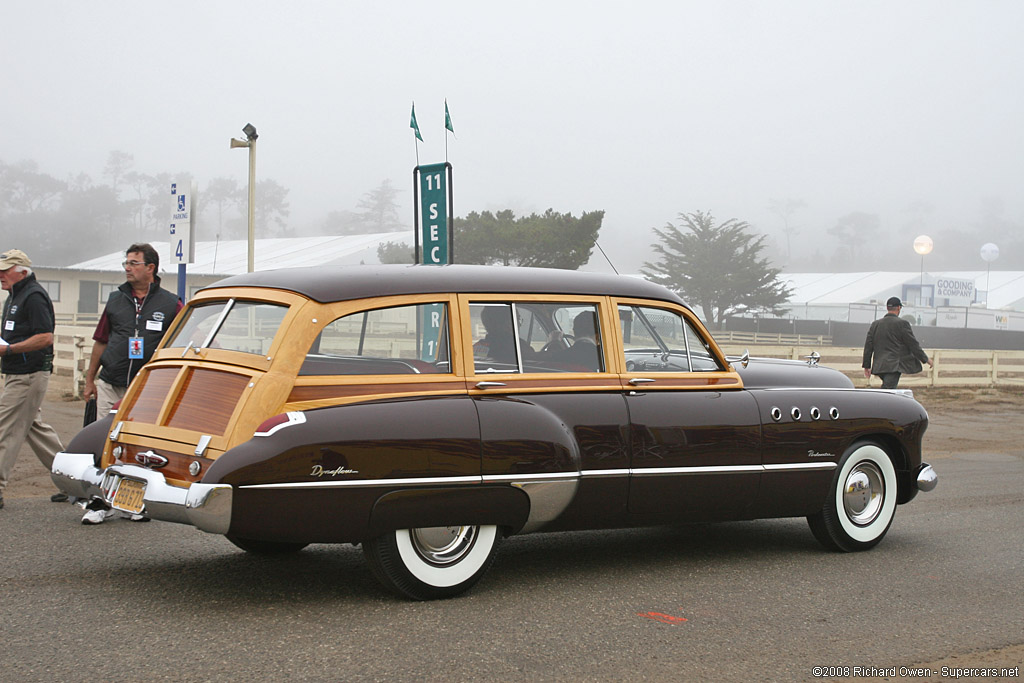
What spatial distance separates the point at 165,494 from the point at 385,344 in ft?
4.10

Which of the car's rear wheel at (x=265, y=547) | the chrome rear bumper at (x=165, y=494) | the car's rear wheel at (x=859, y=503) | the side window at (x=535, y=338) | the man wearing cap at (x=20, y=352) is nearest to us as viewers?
the chrome rear bumper at (x=165, y=494)

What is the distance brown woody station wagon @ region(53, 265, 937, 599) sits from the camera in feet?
16.1

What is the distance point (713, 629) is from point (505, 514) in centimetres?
114

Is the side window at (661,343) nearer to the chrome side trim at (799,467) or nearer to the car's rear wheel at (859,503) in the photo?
the chrome side trim at (799,467)

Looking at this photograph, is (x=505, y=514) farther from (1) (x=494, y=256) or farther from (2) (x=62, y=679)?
(1) (x=494, y=256)

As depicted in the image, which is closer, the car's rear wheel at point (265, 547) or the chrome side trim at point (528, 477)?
the chrome side trim at point (528, 477)

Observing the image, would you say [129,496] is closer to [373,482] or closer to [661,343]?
[373,482]

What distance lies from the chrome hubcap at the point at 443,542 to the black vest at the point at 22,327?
3719 millimetres

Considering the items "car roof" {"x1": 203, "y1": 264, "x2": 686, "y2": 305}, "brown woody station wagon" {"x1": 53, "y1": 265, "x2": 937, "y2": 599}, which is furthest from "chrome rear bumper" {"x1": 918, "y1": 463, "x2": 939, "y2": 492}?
"car roof" {"x1": 203, "y1": 264, "x2": 686, "y2": 305}

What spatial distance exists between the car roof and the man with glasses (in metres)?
1.69

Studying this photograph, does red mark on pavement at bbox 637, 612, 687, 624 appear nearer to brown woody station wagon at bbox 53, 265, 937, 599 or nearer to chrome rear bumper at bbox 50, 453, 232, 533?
brown woody station wagon at bbox 53, 265, 937, 599

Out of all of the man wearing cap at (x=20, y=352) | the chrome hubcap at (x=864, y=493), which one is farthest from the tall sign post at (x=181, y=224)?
the chrome hubcap at (x=864, y=493)

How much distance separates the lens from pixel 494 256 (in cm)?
5562

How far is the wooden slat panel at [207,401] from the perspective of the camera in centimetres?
503
